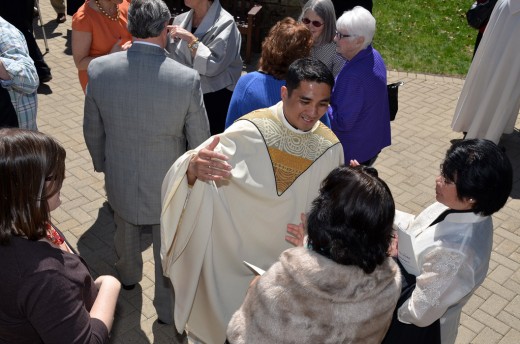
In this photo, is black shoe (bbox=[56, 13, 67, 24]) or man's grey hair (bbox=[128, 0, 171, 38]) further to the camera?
black shoe (bbox=[56, 13, 67, 24])

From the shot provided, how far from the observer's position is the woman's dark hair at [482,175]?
8.25 feet

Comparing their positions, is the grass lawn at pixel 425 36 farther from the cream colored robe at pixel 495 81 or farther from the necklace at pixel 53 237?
the necklace at pixel 53 237

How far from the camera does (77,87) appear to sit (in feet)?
23.6

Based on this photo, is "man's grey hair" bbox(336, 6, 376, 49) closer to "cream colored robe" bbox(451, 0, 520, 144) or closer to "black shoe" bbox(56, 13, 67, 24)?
"cream colored robe" bbox(451, 0, 520, 144)

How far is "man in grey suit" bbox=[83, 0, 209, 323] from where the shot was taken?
331 centimetres

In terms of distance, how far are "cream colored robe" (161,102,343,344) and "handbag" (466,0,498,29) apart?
4042mm

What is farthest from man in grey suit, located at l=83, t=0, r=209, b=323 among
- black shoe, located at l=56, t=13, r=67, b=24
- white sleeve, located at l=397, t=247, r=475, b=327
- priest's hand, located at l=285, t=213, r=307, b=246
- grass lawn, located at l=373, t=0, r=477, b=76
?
black shoe, located at l=56, t=13, r=67, b=24

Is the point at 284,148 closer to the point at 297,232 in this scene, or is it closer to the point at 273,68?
the point at 297,232

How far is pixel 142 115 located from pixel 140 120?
4 cm

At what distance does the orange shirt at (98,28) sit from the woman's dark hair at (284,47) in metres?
1.47

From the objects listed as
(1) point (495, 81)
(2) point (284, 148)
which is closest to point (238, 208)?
(2) point (284, 148)

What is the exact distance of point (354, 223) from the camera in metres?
2.04

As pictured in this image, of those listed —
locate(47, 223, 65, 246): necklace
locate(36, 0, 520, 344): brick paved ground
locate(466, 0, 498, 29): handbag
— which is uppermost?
locate(47, 223, 65, 246): necklace

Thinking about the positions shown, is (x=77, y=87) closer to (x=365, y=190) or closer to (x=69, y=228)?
(x=69, y=228)
